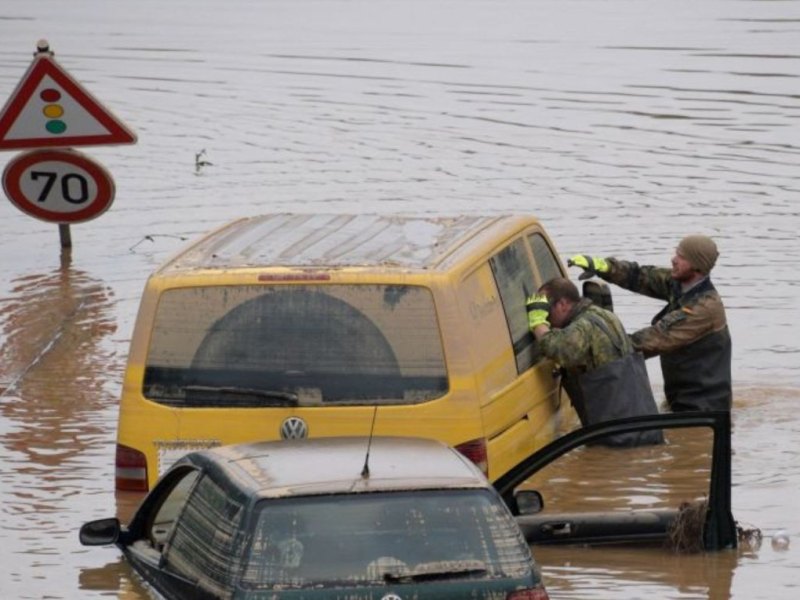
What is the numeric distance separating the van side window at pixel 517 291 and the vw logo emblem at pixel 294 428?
150cm

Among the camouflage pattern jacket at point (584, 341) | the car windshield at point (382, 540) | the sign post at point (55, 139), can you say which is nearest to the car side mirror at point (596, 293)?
the camouflage pattern jacket at point (584, 341)

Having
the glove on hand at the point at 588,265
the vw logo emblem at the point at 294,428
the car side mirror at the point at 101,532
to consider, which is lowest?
the car side mirror at the point at 101,532

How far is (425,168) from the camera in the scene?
Result: 2553cm

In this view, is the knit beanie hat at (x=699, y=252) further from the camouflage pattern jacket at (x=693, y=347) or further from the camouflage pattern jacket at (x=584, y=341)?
the camouflage pattern jacket at (x=584, y=341)

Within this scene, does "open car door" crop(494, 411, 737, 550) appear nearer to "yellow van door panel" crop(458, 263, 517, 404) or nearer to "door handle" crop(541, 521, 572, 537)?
"door handle" crop(541, 521, 572, 537)

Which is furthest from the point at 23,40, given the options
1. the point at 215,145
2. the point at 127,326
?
the point at 127,326

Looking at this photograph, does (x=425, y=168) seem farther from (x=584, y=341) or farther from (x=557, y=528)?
(x=557, y=528)

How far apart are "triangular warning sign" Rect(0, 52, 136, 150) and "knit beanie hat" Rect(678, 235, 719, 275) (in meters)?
6.19

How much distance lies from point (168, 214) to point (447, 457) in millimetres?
14229

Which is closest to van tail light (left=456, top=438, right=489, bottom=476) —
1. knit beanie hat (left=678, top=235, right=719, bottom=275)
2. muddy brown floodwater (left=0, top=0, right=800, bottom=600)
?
muddy brown floodwater (left=0, top=0, right=800, bottom=600)

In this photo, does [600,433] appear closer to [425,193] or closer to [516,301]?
[516,301]

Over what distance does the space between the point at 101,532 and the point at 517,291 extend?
3.38 meters

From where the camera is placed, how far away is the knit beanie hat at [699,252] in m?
14.8

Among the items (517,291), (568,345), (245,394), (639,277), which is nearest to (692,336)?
(639,277)
